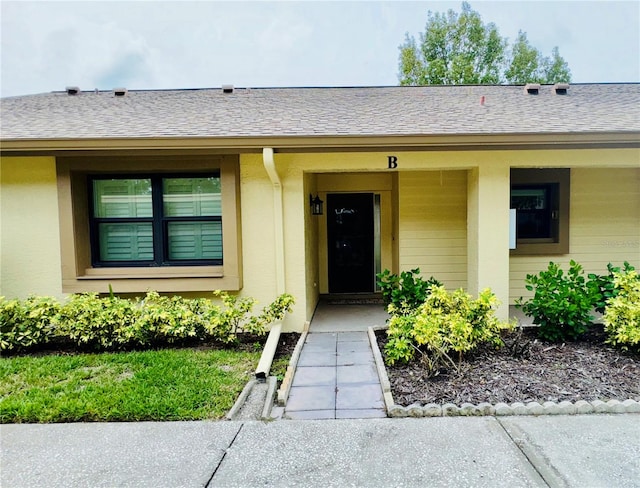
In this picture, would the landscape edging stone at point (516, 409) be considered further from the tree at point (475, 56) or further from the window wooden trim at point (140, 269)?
the tree at point (475, 56)

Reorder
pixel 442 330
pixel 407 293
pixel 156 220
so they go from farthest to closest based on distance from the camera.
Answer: pixel 156 220, pixel 407 293, pixel 442 330

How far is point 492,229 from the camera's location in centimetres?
521

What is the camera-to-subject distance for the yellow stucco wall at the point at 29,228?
205 inches

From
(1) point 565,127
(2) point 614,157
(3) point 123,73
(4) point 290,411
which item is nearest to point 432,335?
(4) point 290,411

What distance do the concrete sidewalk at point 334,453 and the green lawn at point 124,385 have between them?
13 cm

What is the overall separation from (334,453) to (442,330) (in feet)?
5.67

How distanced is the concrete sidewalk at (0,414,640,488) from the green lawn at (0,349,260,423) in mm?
130

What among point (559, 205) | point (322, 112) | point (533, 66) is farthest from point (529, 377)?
point (533, 66)

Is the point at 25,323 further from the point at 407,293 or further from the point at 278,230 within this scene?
the point at 407,293

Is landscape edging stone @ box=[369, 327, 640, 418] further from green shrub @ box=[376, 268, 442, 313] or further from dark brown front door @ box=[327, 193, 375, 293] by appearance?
dark brown front door @ box=[327, 193, 375, 293]

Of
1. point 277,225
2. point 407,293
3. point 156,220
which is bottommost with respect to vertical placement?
point 407,293

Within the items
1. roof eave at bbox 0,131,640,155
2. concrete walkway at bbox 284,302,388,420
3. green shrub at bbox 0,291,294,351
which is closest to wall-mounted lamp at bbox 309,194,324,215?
roof eave at bbox 0,131,640,155

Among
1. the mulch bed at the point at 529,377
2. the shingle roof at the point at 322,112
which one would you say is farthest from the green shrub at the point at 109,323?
the mulch bed at the point at 529,377

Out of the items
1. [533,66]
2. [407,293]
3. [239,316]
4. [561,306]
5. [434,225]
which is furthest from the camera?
[533,66]
